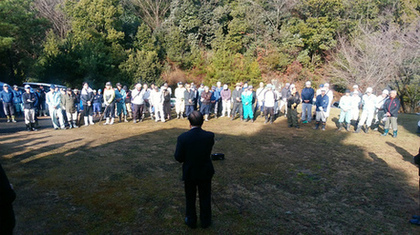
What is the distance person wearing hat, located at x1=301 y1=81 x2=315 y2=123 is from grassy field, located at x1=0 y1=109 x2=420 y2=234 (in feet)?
8.34

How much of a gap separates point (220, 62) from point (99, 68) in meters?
13.1

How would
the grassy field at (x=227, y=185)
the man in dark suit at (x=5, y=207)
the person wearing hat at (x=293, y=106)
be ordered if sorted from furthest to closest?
the person wearing hat at (x=293, y=106) < the grassy field at (x=227, y=185) < the man in dark suit at (x=5, y=207)

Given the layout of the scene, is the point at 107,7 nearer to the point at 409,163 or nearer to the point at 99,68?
the point at 99,68

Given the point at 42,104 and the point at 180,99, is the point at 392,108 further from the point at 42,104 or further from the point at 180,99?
the point at 42,104

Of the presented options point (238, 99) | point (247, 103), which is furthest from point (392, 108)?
point (238, 99)

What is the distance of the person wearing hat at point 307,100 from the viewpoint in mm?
12148

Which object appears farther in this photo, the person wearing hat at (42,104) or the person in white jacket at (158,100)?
the person wearing hat at (42,104)

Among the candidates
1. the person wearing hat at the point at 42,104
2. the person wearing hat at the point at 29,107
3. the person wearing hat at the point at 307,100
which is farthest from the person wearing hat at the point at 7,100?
the person wearing hat at the point at 307,100

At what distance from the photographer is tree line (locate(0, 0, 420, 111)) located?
2455 centimetres

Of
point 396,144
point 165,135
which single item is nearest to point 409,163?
point 396,144

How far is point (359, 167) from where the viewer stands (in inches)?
287

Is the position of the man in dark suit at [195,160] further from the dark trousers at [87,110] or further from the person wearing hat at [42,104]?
the person wearing hat at [42,104]

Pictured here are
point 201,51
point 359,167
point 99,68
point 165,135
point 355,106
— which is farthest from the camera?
point 201,51

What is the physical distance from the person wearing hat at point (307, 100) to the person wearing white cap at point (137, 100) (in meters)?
7.68
